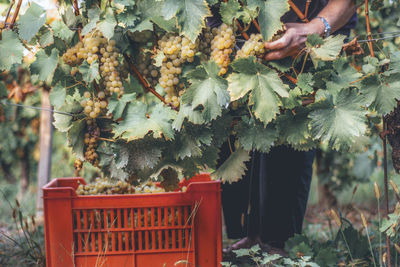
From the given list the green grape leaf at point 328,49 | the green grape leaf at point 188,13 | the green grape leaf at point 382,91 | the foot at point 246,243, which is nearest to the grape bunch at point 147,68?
the green grape leaf at point 188,13

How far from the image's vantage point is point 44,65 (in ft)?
4.88

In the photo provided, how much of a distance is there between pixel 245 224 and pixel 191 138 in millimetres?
1053

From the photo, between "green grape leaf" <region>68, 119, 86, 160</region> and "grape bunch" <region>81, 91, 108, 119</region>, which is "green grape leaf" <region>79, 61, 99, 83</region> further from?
"green grape leaf" <region>68, 119, 86, 160</region>

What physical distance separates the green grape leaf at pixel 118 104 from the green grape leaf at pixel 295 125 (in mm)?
494

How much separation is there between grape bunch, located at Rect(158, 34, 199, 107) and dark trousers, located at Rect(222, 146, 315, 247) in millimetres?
848

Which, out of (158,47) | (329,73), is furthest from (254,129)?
(158,47)

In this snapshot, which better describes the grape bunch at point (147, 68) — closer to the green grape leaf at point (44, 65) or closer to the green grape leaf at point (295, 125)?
the green grape leaf at point (44, 65)

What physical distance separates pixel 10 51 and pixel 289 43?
924mm

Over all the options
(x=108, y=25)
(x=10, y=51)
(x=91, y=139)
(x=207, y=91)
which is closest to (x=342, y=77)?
(x=207, y=91)

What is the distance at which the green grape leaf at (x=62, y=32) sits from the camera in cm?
149

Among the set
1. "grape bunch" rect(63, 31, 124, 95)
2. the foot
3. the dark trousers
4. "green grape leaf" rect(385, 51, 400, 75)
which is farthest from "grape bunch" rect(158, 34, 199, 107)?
the foot

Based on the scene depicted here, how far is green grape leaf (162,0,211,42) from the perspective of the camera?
1.28 metres

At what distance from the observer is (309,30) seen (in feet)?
4.75

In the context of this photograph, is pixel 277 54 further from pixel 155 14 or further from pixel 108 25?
pixel 108 25
